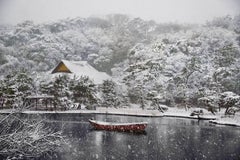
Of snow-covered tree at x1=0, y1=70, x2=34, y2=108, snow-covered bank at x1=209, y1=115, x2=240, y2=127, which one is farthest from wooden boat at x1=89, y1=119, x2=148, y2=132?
snow-covered tree at x1=0, y1=70, x2=34, y2=108

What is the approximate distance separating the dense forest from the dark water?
1748 cm

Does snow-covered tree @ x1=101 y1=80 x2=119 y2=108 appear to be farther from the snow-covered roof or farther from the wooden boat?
the wooden boat

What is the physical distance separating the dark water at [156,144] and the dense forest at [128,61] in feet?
57.4

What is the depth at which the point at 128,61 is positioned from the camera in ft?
263

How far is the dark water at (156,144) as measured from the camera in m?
18.9

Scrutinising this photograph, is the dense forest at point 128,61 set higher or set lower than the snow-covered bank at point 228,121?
higher

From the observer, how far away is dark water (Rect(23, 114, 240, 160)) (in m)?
18.9

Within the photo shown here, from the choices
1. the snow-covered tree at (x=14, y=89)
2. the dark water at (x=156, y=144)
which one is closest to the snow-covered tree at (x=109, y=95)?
the snow-covered tree at (x=14, y=89)

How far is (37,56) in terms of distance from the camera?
76250mm

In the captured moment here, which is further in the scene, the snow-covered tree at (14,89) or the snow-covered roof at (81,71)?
the snow-covered roof at (81,71)

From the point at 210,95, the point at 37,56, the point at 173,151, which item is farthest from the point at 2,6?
the point at 173,151

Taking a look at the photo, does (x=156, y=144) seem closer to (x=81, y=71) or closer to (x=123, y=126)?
(x=123, y=126)

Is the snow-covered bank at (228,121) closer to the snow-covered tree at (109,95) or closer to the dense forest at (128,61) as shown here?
the dense forest at (128,61)

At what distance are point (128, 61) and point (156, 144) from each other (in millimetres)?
58594
